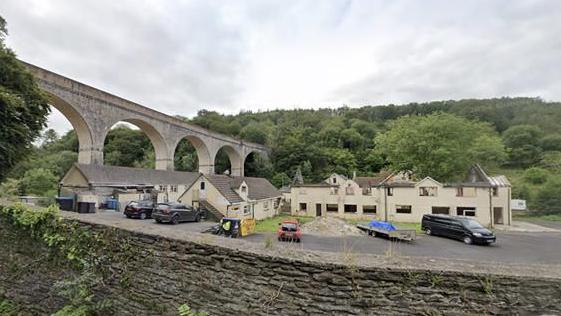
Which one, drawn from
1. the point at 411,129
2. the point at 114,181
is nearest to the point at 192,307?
the point at 114,181

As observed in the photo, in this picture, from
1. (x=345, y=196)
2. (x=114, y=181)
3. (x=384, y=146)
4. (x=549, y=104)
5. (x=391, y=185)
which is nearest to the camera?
(x=114, y=181)

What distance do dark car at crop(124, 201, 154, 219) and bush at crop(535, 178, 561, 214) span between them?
36195 mm

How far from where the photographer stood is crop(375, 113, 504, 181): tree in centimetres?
2628

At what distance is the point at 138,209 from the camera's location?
16.0 metres

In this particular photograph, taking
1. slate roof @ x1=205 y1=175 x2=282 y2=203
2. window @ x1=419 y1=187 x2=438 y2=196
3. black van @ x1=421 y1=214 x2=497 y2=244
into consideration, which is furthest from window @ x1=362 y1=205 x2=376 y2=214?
slate roof @ x1=205 y1=175 x2=282 y2=203

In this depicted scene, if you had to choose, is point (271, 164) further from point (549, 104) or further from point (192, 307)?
point (549, 104)

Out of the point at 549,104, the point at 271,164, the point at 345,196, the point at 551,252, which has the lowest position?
the point at 551,252

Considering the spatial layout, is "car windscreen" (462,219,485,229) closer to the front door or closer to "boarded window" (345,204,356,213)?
the front door

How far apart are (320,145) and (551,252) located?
4338 centimetres

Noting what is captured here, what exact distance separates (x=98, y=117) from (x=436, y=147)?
31869mm

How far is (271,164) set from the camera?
51.1 meters

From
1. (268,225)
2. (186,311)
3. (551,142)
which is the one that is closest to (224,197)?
(268,225)

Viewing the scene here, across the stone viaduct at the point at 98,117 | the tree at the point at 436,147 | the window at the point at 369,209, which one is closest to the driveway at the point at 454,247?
the window at the point at 369,209

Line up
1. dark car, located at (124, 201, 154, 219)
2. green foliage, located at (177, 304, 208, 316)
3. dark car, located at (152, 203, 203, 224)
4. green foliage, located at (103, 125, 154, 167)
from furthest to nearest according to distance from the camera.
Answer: green foliage, located at (103, 125, 154, 167) < dark car, located at (124, 201, 154, 219) < dark car, located at (152, 203, 203, 224) < green foliage, located at (177, 304, 208, 316)
